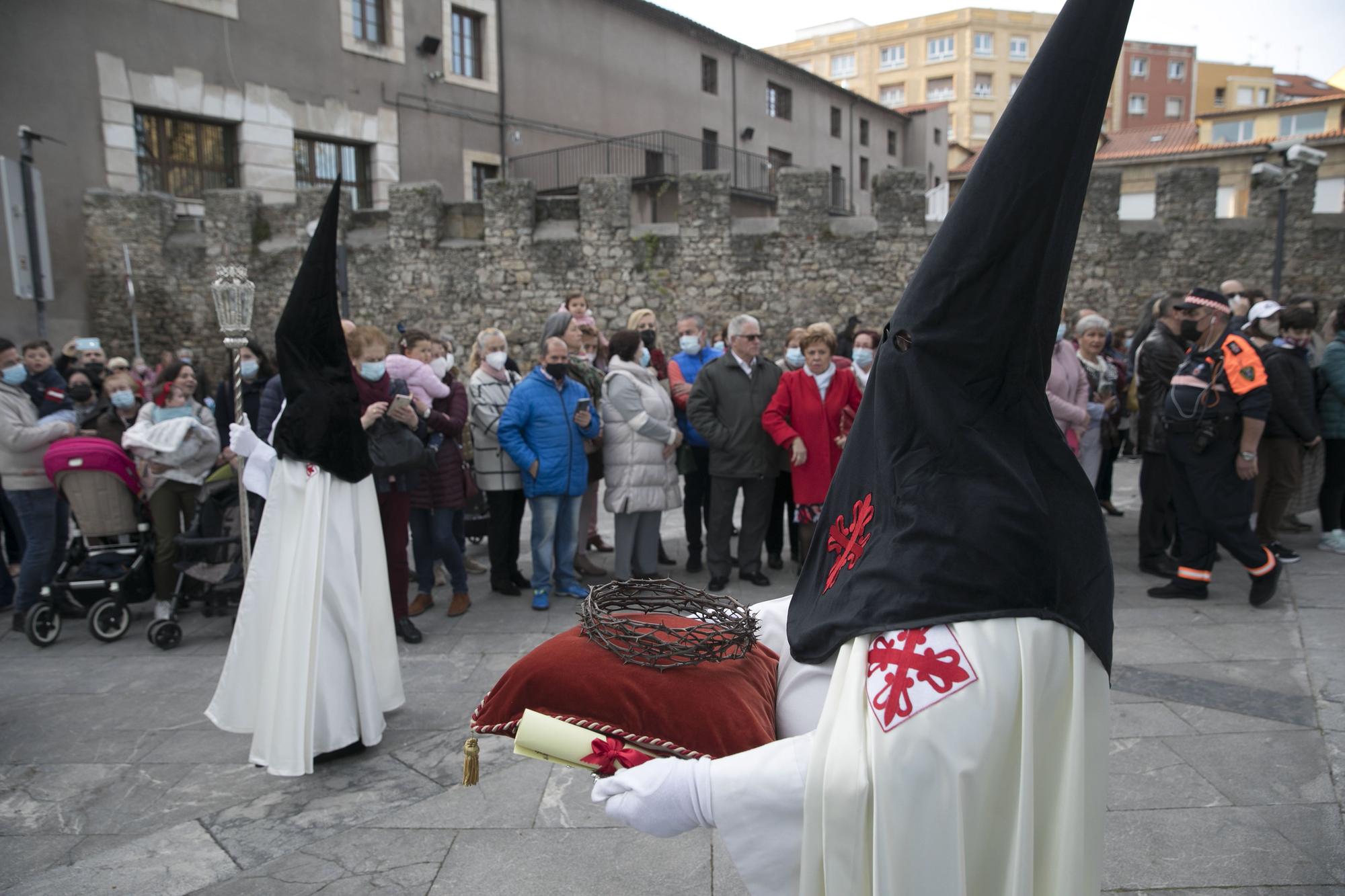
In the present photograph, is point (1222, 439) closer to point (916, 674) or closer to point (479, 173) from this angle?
point (916, 674)

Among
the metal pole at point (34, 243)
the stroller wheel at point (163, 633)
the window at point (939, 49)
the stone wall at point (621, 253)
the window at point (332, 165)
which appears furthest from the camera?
the window at point (939, 49)

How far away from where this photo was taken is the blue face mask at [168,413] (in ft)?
21.1

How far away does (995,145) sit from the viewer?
1.49 metres

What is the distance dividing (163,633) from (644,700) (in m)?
5.21

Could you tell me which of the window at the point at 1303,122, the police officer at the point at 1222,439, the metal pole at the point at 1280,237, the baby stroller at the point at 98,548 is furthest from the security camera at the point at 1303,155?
the window at the point at 1303,122

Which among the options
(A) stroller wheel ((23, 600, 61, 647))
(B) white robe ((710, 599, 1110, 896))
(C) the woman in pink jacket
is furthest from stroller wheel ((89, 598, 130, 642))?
(C) the woman in pink jacket

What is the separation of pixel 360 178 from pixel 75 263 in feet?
20.5

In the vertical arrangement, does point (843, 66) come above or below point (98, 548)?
above

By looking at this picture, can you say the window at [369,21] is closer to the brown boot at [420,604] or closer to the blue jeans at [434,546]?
the blue jeans at [434,546]

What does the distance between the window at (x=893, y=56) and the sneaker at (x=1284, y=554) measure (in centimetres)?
6278

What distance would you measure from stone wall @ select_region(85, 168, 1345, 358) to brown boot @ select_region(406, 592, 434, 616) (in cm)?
1131

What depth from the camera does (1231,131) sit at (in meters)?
45.1

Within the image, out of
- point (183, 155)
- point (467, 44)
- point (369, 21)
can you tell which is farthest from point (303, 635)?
point (467, 44)

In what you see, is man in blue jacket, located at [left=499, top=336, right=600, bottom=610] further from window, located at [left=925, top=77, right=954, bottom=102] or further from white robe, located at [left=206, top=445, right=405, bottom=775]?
window, located at [left=925, top=77, right=954, bottom=102]
